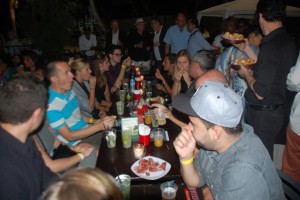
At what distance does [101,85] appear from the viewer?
466 centimetres

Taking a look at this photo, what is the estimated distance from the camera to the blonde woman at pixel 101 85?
15.2ft

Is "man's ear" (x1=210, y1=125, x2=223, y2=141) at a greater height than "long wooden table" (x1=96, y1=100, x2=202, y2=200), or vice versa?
"man's ear" (x1=210, y1=125, x2=223, y2=141)

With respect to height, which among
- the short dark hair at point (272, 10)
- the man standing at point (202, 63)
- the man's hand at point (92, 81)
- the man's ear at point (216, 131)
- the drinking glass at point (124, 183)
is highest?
the short dark hair at point (272, 10)

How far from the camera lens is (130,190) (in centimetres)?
203

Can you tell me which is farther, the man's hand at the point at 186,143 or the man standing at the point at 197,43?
the man standing at the point at 197,43

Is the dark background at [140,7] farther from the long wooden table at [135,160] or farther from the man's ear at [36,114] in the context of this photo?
the man's ear at [36,114]

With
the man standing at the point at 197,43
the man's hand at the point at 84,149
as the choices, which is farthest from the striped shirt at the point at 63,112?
the man standing at the point at 197,43

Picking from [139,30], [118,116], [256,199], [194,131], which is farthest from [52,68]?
[139,30]

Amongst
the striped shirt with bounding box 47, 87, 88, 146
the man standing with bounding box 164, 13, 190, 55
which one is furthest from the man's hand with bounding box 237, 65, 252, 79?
the man standing with bounding box 164, 13, 190, 55

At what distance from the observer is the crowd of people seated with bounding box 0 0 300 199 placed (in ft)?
→ 5.44

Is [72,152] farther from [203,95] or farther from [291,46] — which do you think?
[291,46]

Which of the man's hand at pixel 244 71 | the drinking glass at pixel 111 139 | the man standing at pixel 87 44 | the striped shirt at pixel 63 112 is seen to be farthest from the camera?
the man standing at pixel 87 44

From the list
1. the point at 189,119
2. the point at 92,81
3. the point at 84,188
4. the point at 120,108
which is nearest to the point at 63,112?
the point at 120,108

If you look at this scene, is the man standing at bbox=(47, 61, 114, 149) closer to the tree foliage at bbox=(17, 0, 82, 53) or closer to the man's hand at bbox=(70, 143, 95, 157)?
the man's hand at bbox=(70, 143, 95, 157)
